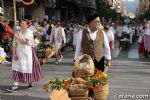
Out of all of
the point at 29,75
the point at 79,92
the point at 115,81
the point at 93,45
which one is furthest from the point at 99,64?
the point at 115,81

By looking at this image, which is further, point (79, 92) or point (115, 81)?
point (115, 81)

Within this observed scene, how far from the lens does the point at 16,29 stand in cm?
1092

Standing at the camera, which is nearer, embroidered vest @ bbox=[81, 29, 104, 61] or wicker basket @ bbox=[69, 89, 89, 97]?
wicker basket @ bbox=[69, 89, 89, 97]

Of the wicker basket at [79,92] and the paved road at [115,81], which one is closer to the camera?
the wicker basket at [79,92]

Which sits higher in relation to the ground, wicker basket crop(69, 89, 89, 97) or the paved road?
wicker basket crop(69, 89, 89, 97)

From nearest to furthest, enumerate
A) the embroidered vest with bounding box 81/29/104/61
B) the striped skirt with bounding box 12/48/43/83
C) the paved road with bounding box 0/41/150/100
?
the embroidered vest with bounding box 81/29/104/61
the paved road with bounding box 0/41/150/100
the striped skirt with bounding box 12/48/43/83

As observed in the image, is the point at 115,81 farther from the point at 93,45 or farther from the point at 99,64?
the point at 93,45

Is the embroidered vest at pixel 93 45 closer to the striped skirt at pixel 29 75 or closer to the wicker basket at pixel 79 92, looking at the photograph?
the wicker basket at pixel 79 92

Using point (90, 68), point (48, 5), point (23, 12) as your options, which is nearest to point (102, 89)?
point (90, 68)

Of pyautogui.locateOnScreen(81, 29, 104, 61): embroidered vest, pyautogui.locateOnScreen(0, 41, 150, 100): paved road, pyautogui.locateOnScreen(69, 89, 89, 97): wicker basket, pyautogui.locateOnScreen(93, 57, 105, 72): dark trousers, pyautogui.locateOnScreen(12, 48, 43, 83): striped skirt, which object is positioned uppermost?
pyautogui.locateOnScreen(81, 29, 104, 61): embroidered vest

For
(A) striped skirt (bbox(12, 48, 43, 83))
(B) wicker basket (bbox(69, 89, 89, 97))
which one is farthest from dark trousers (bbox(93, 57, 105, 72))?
(A) striped skirt (bbox(12, 48, 43, 83))

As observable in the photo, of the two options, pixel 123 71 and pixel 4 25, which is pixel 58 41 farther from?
pixel 123 71

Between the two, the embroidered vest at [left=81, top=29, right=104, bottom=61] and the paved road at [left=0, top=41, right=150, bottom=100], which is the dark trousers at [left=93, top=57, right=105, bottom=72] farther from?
the paved road at [left=0, top=41, right=150, bottom=100]

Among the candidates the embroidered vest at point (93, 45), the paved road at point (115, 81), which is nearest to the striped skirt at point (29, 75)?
the paved road at point (115, 81)
